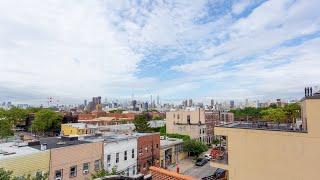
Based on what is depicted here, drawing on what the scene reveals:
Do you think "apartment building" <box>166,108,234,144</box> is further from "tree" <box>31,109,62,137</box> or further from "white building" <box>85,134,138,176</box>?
"white building" <box>85,134,138,176</box>

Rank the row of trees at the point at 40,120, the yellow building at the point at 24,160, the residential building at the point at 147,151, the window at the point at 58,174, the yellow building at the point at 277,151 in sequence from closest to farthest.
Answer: the yellow building at the point at 277,151
the yellow building at the point at 24,160
the window at the point at 58,174
the residential building at the point at 147,151
the row of trees at the point at 40,120

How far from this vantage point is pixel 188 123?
264 ft

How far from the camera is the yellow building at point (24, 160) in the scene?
25.0 m

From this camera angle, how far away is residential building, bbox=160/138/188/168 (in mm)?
51075

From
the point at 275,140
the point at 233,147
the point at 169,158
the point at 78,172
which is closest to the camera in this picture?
the point at 275,140

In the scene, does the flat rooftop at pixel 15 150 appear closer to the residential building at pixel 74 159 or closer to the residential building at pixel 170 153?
the residential building at pixel 74 159

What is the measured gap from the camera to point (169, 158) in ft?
178

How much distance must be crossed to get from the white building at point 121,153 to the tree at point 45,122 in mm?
48452

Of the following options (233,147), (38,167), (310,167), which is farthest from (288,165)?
(38,167)

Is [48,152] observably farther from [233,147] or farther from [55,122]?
[55,122]

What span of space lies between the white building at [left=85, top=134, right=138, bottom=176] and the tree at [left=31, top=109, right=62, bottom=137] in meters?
48.5

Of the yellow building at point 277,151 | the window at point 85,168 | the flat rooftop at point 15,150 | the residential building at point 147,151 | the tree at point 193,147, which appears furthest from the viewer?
the tree at point 193,147

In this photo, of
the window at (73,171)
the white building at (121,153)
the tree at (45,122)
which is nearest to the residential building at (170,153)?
the white building at (121,153)

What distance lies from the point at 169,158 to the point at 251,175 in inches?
1538
